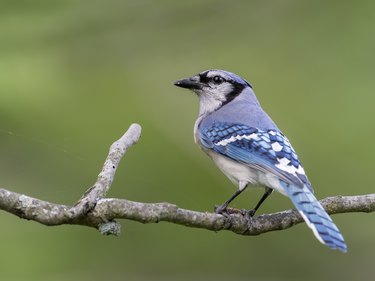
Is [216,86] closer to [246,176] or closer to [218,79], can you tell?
[218,79]

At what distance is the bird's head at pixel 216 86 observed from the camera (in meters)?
4.44

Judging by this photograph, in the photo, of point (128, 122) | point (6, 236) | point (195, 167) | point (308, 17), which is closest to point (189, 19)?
point (308, 17)

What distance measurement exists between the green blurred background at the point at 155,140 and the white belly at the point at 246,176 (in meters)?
0.55

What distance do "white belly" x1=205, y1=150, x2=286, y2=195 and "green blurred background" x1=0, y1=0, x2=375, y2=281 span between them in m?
0.55

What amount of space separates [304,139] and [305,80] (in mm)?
527

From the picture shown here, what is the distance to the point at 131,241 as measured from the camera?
183 inches

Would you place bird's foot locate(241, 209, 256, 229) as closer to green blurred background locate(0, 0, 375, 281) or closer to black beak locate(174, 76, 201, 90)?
green blurred background locate(0, 0, 375, 281)

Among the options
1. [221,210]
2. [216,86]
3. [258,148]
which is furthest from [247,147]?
[216,86]

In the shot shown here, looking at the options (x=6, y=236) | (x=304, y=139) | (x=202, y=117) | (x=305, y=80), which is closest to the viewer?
(x=6, y=236)

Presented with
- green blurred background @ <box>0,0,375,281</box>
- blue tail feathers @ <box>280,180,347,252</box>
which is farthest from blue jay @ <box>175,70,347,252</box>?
green blurred background @ <box>0,0,375,281</box>

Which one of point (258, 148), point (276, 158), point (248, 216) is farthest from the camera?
point (258, 148)

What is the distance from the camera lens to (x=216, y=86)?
14.6ft

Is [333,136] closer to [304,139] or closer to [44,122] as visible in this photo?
[304,139]

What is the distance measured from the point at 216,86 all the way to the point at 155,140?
477mm
